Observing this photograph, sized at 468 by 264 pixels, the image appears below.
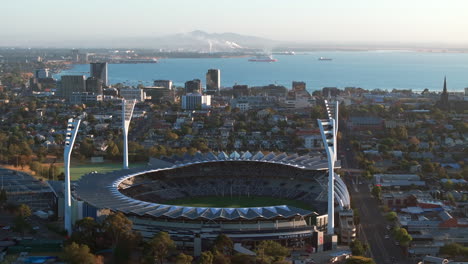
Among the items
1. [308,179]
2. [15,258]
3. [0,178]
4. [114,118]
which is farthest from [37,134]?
[15,258]

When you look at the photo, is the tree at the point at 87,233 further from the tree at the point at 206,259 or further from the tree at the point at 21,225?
the tree at the point at 206,259

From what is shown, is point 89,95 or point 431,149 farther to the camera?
point 89,95

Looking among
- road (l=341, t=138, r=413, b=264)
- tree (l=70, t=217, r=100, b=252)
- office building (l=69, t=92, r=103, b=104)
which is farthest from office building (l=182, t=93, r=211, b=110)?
tree (l=70, t=217, r=100, b=252)

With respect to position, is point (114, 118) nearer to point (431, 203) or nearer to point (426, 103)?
point (426, 103)

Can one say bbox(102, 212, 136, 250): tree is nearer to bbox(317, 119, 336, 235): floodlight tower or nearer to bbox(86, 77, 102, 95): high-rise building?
bbox(317, 119, 336, 235): floodlight tower

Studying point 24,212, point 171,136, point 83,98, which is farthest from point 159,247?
point 83,98

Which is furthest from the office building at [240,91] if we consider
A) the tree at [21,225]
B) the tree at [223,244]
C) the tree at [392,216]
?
the tree at [223,244]
